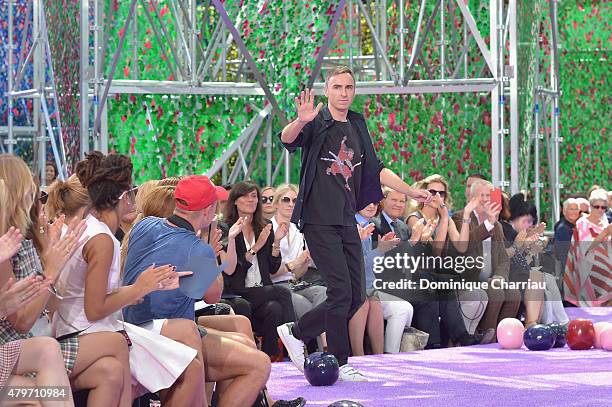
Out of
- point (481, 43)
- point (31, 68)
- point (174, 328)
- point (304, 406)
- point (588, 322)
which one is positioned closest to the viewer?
point (174, 328)

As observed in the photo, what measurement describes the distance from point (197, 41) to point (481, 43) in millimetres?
3449

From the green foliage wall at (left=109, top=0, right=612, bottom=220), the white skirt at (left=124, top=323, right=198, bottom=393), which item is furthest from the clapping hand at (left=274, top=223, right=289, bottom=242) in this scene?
the green foliage wall at (left=109, top=0, right=612, bottom=220)

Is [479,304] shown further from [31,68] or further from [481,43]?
[31,68]

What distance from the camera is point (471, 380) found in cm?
721

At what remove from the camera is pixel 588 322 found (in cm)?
872

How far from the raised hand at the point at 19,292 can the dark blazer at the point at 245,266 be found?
381 centimetres

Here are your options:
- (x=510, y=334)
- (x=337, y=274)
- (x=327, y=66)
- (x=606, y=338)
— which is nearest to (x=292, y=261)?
(x=510, y=334)

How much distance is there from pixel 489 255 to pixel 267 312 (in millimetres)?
2427

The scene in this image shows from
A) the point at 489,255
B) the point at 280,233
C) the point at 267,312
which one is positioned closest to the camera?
the point at 267,312

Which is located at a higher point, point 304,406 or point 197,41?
point 197,41

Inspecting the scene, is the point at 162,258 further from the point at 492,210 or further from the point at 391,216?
the point at 492,210

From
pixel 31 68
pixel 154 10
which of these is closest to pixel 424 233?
pixel 154 10

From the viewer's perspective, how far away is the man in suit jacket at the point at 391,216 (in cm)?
921

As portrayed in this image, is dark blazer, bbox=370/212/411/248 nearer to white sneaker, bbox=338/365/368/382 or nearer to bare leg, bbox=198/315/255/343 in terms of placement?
white sneaker, bbox=338/365/368/382
